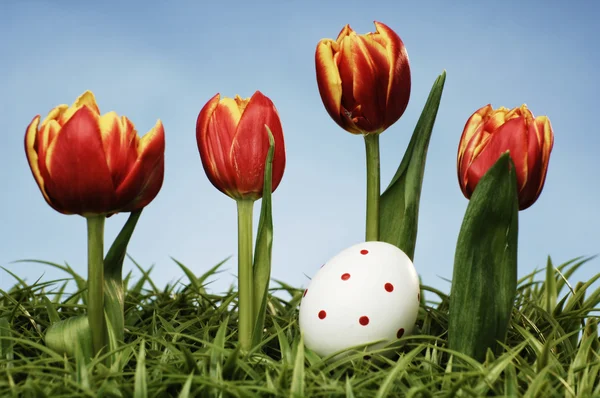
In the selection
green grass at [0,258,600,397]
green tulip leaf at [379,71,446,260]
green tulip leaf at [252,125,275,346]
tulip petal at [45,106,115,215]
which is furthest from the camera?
green tulip leaf at [379,71,446,260]

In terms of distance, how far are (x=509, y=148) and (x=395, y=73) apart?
0.26 m

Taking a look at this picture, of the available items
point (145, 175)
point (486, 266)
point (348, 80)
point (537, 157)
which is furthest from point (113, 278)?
point (537, 157)

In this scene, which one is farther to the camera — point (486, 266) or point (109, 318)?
A: point (109, 318)

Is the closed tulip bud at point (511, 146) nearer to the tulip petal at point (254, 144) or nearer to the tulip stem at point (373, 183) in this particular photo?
the tulip stem at point (373, 183)

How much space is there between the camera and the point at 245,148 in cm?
142

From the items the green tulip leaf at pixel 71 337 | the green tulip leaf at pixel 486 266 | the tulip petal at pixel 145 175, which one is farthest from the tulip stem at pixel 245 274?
the green tulip leaf at pixel 486 266

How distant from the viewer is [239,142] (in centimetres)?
142

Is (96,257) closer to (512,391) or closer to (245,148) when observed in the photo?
(245,148)

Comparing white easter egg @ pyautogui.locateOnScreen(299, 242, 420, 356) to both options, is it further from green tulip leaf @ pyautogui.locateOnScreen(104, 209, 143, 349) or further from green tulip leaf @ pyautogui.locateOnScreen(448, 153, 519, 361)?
green tulip leaf @ pyautogui.locateOnScreen(104, 209, 143, 349)

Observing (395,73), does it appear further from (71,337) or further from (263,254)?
(71,337)

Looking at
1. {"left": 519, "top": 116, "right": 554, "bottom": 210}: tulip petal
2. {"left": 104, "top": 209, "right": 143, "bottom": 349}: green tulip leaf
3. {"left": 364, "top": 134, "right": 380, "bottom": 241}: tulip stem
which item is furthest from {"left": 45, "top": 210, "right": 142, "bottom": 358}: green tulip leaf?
{"left": 519, "top": 116, "right": 554, "bottom": 210}: tulip petal

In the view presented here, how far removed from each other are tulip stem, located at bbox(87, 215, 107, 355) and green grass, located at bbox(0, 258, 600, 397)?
→ 8cm

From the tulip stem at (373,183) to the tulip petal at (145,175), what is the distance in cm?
42

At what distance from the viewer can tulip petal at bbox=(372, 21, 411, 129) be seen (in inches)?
58.3
